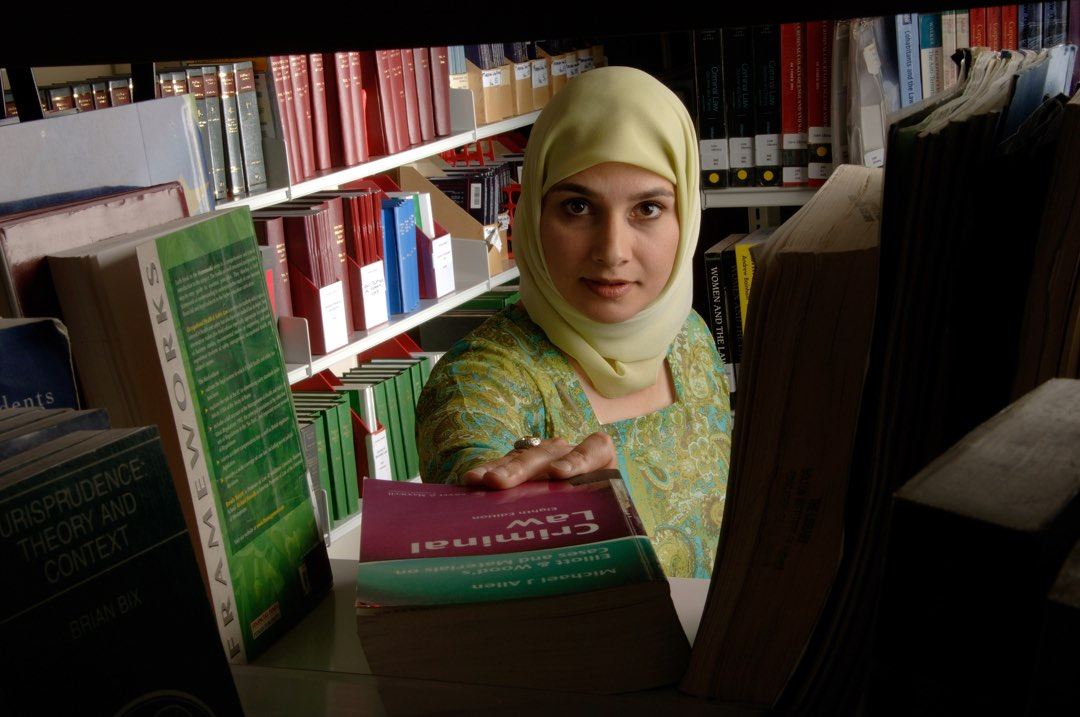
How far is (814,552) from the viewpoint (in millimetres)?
556

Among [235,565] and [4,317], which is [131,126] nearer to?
[4,317]

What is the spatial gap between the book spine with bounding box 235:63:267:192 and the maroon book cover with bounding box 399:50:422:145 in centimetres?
62

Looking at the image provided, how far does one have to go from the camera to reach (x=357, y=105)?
3100 mm

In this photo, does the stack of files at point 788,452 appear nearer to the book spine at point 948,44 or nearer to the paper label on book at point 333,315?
the paper label on book at point 333,315

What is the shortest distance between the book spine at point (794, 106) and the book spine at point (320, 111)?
1392 millimetres

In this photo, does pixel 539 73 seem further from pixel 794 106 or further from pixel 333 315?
→ pixel 333 315

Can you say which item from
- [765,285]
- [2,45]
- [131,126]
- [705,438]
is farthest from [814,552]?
[705,438]

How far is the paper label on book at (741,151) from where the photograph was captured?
3527 millimetres

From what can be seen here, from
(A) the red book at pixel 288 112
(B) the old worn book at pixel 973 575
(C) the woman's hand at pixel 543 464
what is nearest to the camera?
(B) the old worn book at pixel 973 575

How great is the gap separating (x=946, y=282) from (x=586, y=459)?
452 millimetres

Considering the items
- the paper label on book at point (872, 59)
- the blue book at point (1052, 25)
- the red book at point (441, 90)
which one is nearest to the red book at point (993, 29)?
the blue book at point (1052, 25)

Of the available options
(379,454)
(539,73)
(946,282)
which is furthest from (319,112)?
(946,282)

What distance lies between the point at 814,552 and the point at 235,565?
14.8 inches

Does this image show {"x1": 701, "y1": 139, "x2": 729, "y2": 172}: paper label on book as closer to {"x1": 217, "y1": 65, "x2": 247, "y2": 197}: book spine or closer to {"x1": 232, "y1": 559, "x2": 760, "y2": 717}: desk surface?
{"x1": 217, "y1": 65, "x2": 247, "y2": 197}: book spine
